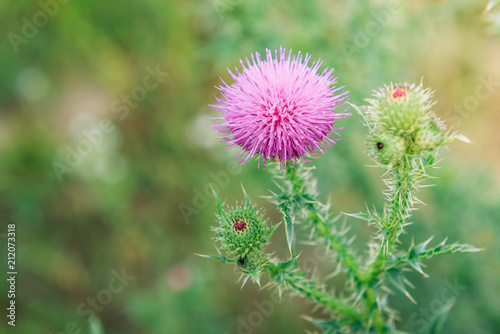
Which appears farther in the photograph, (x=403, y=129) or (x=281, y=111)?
(x=281, y=111)

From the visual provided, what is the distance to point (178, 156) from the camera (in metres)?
5.97

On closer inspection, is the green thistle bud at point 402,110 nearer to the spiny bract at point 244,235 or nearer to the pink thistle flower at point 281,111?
the pink thistle flower at point 281,111

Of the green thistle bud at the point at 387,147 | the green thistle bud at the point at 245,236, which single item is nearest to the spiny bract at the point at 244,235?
the green thistle bud at the point at 245,236

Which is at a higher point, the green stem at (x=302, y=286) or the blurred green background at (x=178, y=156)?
the blurred green background at (x=178, y=156)

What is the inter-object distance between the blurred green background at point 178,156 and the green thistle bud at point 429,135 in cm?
225

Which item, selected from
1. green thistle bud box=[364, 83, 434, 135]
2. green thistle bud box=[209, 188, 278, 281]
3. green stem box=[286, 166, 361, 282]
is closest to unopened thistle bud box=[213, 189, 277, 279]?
green thistle bud box=[209, 188, 278, 281]

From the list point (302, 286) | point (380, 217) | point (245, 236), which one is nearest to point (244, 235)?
point (245, 236)

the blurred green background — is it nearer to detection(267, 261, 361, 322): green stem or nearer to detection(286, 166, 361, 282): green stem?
detection(267, 261, 361, 322): green stem

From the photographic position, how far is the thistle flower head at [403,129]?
2277 millimetres

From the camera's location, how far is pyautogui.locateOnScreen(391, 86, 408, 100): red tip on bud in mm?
2330

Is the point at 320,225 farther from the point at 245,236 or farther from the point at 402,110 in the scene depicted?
the point at 402,110

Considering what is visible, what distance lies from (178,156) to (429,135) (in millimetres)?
4140

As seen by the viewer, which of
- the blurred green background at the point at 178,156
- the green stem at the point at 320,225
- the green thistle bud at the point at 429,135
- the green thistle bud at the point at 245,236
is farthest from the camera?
the blurred green background at the point at 178,156

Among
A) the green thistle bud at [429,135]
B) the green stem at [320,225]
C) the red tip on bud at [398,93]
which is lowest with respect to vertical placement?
the green stem at [320,225]
